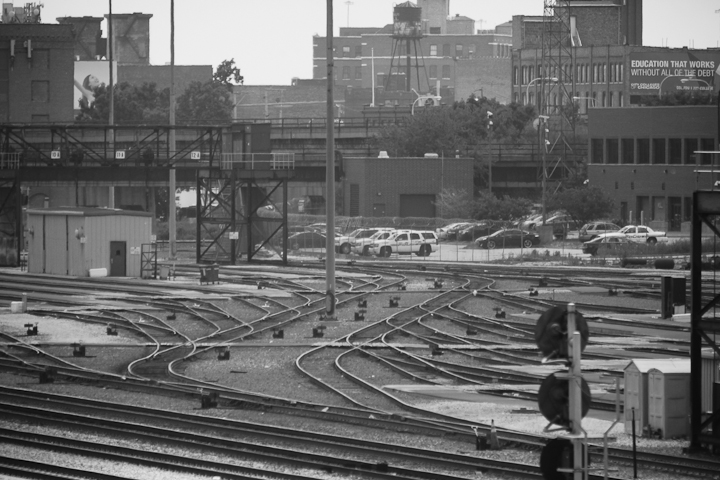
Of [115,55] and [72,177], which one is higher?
[115,55]

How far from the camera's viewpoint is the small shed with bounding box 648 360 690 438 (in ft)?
65.6

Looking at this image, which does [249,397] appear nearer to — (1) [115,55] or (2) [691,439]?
(2) [691,439]

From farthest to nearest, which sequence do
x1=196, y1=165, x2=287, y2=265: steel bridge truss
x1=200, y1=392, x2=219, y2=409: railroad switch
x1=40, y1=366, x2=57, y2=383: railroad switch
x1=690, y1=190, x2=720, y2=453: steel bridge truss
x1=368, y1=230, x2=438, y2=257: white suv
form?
x1=368, y1=230, x2=438, y2=257: white suv < x1=196, y1=165, x2=287, y2=265: steel bridge truss < x1=40, y1=366, x2=57, y2=383: railroad switch < x1=200, y1=392, x2=219, y2=409: railroad switch < x1=690, y1=190, x2=720, y2=453: steel bridge truss

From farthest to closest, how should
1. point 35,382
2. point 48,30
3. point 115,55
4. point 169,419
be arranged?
1. point 115,55
2. point 48,30
3. point 35,382
4. point 169,419

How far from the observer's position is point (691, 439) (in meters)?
18.9

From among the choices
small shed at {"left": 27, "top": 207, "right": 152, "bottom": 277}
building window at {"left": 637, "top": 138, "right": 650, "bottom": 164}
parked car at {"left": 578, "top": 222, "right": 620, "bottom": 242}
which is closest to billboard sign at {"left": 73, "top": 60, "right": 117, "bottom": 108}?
building window at {"left": 637, "top": 138, "right": 650, "bottom": 164}

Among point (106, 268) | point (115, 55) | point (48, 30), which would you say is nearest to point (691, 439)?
point (106, 268)

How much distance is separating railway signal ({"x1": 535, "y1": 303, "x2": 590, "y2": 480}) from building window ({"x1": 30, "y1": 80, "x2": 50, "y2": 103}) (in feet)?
306

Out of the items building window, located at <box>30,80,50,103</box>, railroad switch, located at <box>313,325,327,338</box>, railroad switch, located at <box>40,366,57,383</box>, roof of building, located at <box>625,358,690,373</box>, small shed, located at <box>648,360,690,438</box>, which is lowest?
railroad switch, located at <box>40,366,57,383</box>

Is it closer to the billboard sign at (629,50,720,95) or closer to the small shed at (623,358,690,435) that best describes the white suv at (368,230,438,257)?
the small shed at (623,358,690,435)

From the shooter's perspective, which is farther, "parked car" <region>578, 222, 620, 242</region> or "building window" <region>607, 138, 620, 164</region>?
"building window" <region>607, 138, 620, 164</region>

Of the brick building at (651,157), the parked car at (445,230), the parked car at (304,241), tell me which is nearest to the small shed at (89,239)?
the parked car at (304,241)

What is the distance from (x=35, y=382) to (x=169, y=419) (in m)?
6.02

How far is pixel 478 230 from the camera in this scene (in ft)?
243
